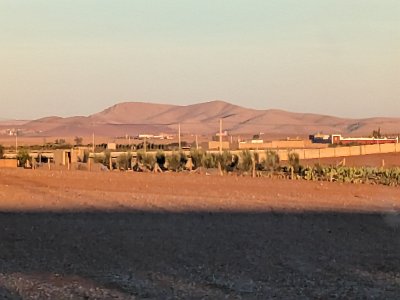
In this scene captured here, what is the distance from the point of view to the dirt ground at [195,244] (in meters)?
13.9


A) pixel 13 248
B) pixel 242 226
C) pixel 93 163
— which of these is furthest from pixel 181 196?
pixel 93 163

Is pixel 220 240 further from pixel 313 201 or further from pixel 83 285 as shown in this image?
pixel 313 201

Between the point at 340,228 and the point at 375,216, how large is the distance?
4.36 metres

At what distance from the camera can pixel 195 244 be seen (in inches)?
774

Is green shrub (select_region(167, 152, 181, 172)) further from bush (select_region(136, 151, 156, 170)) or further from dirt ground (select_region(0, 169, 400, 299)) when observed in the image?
dirt ground (select_region(0, 169, 400, 299))

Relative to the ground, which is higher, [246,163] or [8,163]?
Result: [8,163]

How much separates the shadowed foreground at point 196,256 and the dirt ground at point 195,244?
0.07 feet

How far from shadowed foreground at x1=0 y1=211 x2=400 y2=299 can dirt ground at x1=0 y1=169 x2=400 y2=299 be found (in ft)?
0.07

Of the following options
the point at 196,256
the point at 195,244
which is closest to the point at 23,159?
the point at 195,244

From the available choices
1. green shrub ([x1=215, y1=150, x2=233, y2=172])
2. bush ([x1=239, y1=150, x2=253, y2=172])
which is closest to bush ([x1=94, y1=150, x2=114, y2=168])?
green shrub ([x1=215, y1=150, x2=233, y2=172])

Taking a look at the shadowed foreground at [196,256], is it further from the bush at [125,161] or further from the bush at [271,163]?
the bush at [125,161]

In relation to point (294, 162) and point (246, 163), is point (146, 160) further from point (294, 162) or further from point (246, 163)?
point (294, 162)

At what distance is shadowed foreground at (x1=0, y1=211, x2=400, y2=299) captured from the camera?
13.7 meters

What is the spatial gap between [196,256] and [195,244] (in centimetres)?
191
